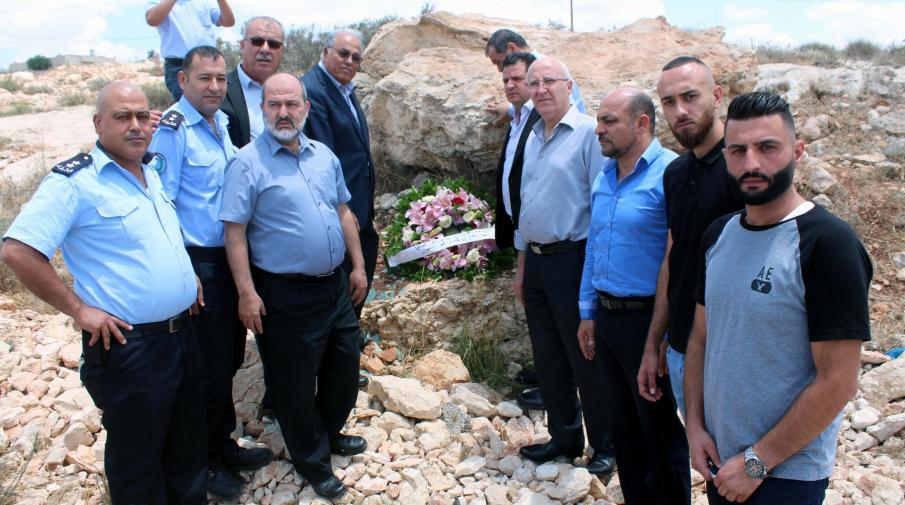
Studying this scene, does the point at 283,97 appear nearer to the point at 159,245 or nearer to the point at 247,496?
the point at 159,245

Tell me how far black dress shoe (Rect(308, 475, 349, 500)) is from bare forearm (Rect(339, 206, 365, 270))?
1228mm

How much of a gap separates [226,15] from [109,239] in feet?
9.76

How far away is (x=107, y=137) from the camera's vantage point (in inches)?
118

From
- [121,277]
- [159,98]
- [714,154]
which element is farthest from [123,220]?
[159,98]

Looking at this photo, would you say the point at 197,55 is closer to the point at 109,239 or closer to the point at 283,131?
the point at 283,131

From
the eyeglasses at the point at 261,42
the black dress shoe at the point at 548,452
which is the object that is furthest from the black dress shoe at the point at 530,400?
the eyeglasses at the point at 261,42

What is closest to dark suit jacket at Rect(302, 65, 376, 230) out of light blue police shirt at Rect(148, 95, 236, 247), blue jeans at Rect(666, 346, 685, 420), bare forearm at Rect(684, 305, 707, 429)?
light blue police shirt at Rect(148, 95, 236, 247)

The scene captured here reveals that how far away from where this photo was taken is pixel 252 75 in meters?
4.29

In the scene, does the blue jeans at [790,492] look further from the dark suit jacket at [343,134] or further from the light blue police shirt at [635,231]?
the dark suit jacket at [343,134]

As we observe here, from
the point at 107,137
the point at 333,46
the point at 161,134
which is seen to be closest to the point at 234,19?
the point at 333,46

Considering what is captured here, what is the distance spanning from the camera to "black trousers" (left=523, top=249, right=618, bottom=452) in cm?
367

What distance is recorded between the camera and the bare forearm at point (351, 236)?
3.96 meters

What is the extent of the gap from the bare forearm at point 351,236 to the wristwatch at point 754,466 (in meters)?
2.51

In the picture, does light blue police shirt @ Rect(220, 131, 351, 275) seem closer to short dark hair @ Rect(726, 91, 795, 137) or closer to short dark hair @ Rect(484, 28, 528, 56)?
short dark hair @ Rect(726, 91, 795, 137)
